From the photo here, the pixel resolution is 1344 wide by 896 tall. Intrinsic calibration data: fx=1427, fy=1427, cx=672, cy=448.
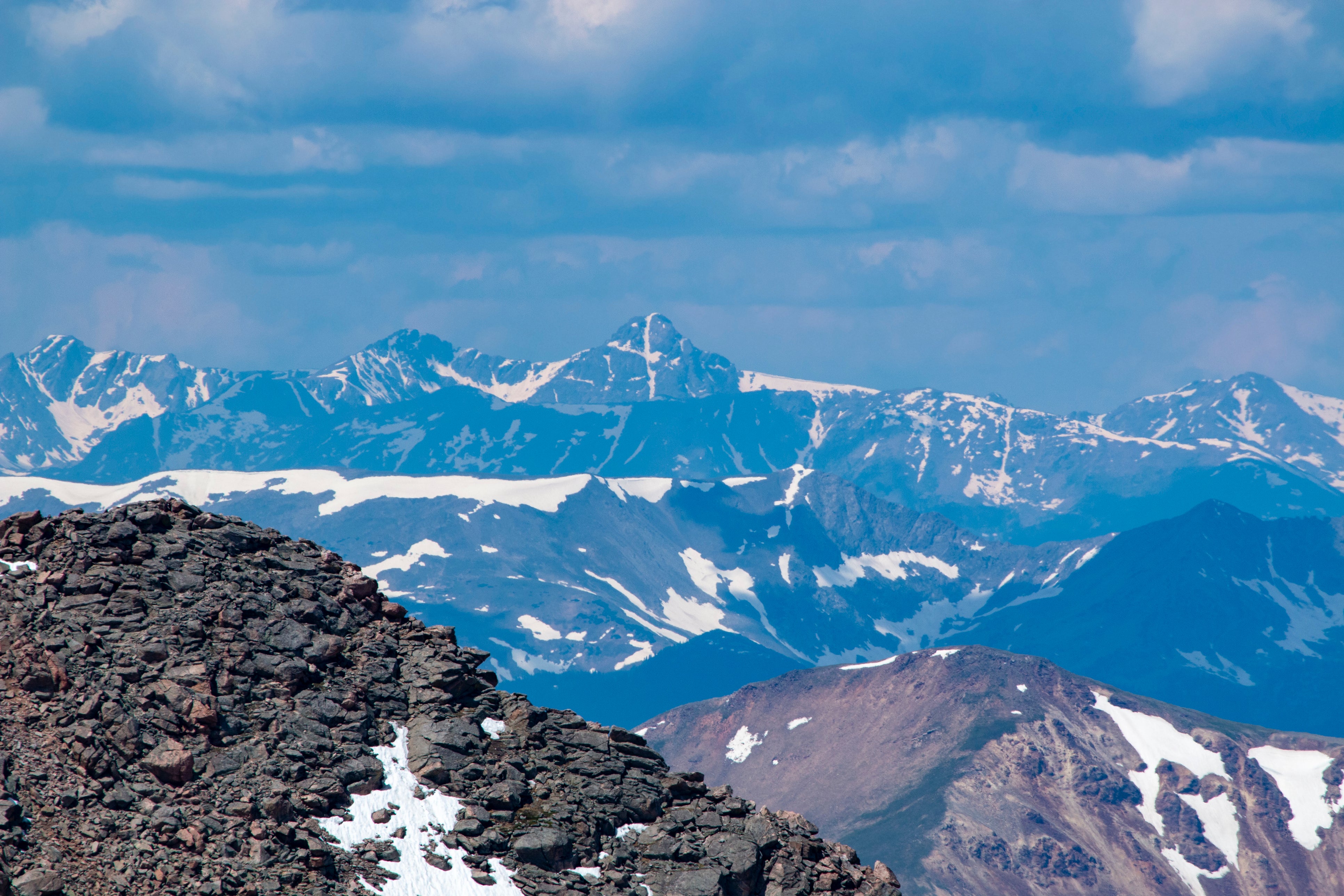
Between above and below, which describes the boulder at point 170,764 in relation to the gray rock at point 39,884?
above

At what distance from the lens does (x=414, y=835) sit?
217 ft

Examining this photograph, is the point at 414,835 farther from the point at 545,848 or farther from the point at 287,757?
the point at 287,757

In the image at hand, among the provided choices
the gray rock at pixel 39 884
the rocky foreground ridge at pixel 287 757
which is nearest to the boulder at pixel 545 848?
the rocky foreground ridge at pixel 287 757

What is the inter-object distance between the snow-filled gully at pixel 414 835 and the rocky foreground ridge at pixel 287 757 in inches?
4.5

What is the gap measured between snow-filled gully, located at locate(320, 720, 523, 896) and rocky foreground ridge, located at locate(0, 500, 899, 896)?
0.11m

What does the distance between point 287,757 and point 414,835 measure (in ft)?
23.0

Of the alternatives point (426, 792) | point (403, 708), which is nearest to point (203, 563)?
point (403, 708)

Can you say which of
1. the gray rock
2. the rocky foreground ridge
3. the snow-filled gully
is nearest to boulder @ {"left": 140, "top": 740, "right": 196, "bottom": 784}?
the rocky foreground ridge

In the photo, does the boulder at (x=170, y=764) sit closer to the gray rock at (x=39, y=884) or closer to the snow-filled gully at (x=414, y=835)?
the snow-filled gully at (x=414, y=835)

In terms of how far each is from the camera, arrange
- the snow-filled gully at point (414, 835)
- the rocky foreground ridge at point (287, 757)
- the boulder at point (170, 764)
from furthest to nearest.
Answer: the snow-filled gully at point (414, 835), the boulder at point (170, 764), the rocky foreground ridge at point (287, 757)

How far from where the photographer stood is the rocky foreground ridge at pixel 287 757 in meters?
60.1

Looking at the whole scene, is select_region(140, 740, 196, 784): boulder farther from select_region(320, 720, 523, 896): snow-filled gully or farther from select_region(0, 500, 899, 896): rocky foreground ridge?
select_region(320, 720, 523, 896): snow-filled gully

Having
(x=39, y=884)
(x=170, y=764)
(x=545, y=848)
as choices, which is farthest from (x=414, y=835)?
(x=39, y=884)

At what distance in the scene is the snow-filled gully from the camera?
63812mm
